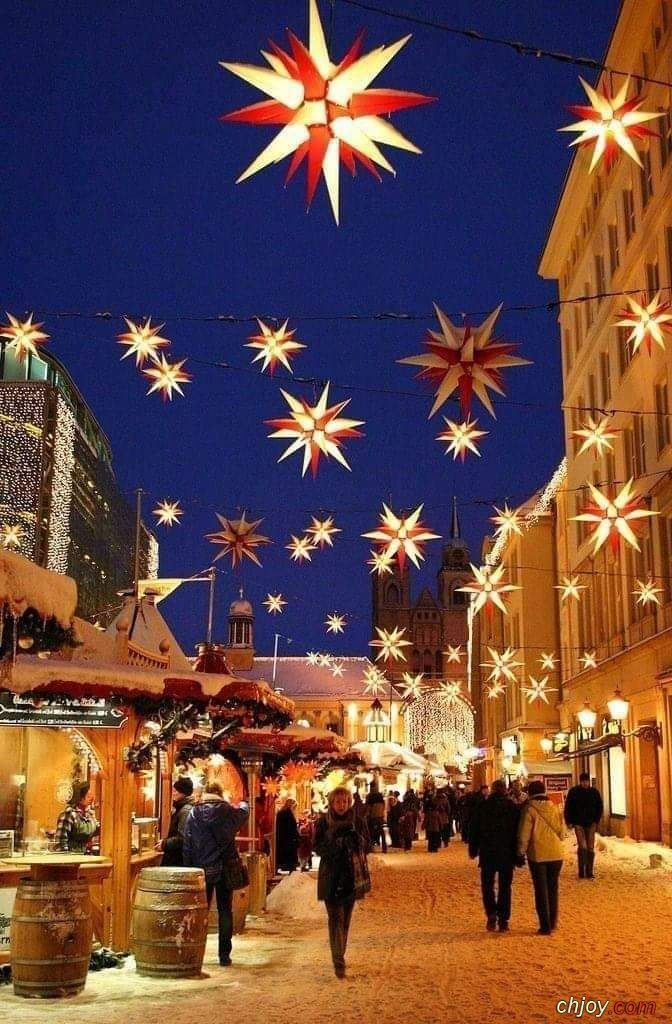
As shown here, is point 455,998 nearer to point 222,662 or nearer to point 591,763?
point 222,662

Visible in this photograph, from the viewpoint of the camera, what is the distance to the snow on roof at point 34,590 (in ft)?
26.7

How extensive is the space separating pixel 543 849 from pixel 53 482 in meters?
32.1

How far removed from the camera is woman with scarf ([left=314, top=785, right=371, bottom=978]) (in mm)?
10148

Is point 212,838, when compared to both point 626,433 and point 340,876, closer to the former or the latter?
point 340,876

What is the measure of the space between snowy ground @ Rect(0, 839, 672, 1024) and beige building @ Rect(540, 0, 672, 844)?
1144 centimetres

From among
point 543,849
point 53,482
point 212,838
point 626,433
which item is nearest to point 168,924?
point 212,838

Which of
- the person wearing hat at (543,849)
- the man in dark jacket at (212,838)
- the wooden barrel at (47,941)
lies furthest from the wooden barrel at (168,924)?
the person wearing hat at (543,849)

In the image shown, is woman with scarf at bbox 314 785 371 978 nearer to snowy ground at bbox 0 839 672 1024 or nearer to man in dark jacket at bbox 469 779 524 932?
snowy ground at bbox 0 839 672 1024

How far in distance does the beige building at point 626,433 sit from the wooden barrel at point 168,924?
50.6 ft

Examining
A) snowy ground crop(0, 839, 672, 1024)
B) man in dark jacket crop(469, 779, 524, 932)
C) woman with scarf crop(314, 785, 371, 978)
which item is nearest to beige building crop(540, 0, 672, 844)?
snowy ground crop(0, 839, 672, 1024)

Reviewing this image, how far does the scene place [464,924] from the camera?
1380 centimetres

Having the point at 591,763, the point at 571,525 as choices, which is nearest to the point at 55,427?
the point at 571,525

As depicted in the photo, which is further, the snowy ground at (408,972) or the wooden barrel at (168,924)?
the wooden barrel at (168,924)

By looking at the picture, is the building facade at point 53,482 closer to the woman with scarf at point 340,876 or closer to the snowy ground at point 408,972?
the snowy ground at point 408,972
